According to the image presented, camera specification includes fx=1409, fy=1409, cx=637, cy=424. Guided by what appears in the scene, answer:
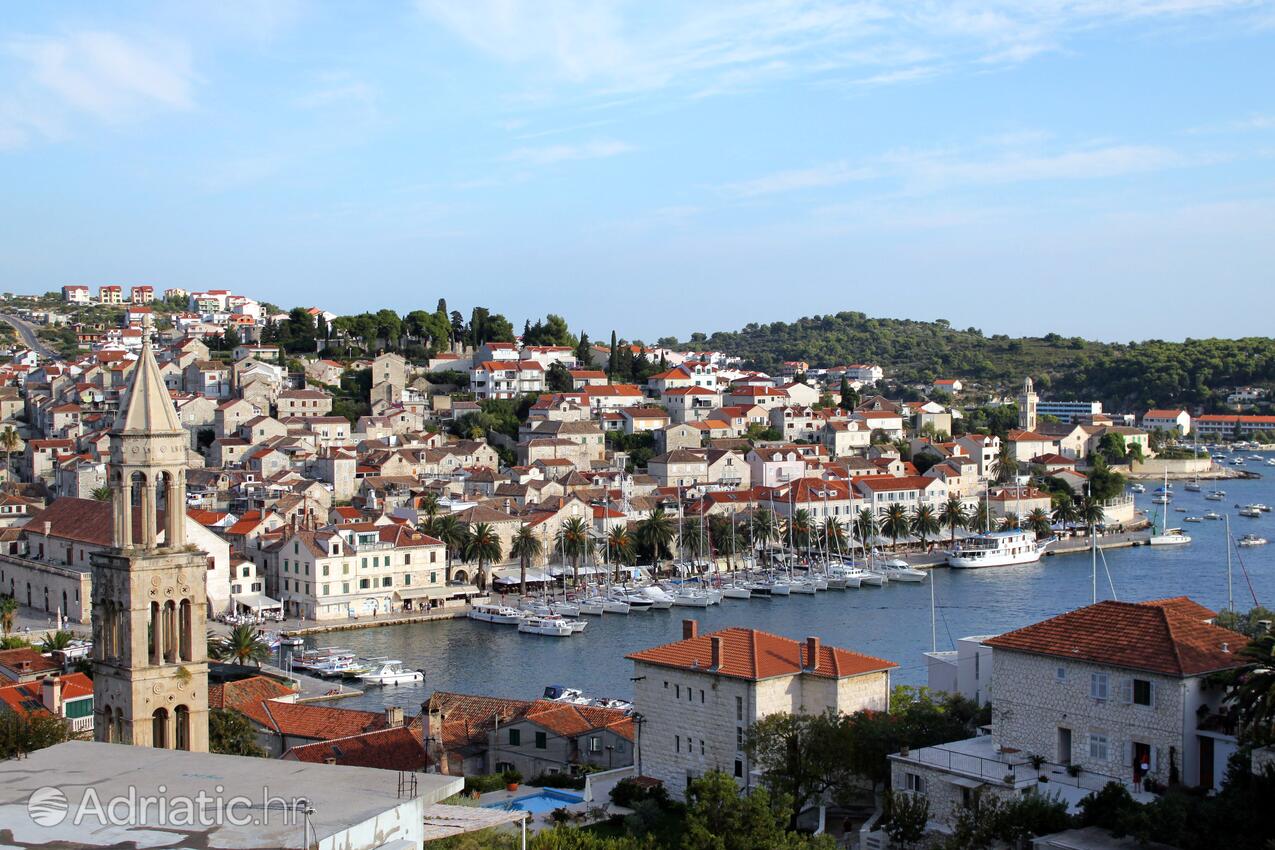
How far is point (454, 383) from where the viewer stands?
8112 centimetres

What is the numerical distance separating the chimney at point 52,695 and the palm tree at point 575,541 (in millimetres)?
28711

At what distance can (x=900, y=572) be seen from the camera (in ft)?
182

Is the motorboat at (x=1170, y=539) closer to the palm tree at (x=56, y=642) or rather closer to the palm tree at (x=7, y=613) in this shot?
the palm tree at (x=56, y=642)

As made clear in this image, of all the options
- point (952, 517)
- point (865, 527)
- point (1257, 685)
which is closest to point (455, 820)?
point (1257, 685)

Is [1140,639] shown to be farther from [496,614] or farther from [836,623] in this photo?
[496,614]

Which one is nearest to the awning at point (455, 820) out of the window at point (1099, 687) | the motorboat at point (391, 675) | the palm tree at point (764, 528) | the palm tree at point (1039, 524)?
the window at point (1099, 687)

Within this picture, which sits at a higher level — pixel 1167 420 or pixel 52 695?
pixel 1167 420

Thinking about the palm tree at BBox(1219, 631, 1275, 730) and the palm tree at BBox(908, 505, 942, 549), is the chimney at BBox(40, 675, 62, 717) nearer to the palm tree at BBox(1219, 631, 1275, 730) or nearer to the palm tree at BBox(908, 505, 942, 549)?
the palm tree at BBox(1219, 631, 1275, 730)

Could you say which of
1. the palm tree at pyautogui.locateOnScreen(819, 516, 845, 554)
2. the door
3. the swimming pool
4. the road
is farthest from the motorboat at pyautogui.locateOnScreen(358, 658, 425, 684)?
the road

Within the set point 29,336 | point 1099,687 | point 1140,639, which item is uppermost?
point 29,336

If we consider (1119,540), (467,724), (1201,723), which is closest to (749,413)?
(1119,540)

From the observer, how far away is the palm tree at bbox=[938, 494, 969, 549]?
64312mm

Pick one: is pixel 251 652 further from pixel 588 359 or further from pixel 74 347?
pixel 74 347

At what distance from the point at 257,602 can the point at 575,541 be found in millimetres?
12863
